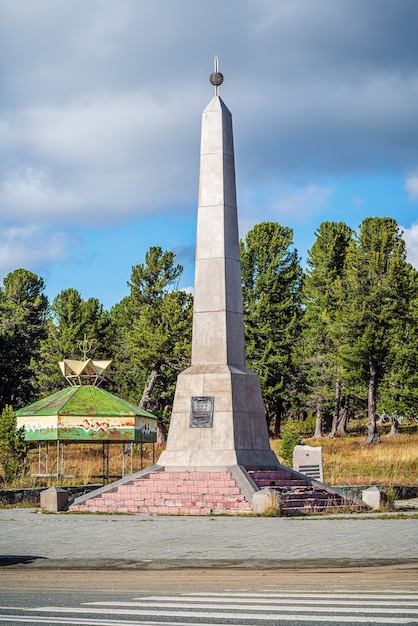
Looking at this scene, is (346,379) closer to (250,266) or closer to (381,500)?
→ (250,266)

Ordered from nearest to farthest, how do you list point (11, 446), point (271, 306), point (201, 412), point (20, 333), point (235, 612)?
point (235, 612), point (201, 412), point (11, 446), point (271, 306), point (20, 333)

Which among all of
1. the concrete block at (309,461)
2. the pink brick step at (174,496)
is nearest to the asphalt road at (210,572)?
the pink brick step at (174,496)

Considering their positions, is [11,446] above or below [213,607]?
above

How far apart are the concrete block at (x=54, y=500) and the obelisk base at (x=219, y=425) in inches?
135

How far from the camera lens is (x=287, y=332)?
242ft

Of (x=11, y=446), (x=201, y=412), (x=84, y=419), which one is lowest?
(x=11, y=446)

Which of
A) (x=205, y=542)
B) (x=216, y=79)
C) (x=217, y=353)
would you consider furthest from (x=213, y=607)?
(x=216, y=79)

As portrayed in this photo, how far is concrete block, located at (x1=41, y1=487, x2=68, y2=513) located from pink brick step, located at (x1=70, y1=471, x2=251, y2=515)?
1.15 ft

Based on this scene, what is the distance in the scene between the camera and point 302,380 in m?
75.5

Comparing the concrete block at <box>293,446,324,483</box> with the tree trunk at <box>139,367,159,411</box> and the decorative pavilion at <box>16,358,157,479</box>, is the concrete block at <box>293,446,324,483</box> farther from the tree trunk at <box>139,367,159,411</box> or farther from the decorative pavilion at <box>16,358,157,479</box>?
the tree trunk at <box>139,367,159,411</box>

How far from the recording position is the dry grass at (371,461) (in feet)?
118

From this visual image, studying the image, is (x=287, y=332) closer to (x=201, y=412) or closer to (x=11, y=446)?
(x=11, y=446)

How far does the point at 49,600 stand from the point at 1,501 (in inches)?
749

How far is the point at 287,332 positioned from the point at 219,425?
157 ft
